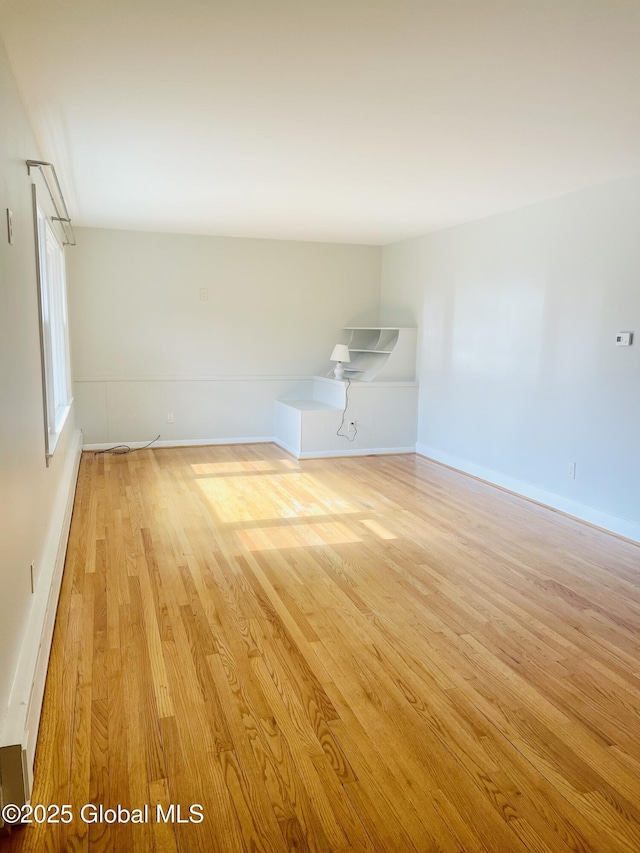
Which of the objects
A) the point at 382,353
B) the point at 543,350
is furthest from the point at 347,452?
the point at 543,350

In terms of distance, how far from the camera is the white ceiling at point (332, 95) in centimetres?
196

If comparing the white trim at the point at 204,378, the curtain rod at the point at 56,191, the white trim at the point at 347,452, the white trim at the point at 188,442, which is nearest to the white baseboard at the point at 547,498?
the white trim at the point at 347,452

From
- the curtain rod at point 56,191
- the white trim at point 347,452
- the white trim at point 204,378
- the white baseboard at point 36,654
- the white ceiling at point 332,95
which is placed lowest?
the white trim at point 347,452

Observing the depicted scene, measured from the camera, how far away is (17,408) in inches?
86.1

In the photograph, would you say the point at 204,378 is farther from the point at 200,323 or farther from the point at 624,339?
the point at 624,339

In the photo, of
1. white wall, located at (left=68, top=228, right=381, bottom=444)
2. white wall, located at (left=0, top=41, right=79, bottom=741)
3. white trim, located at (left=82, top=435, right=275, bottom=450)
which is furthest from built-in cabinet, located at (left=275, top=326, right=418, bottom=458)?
white wall, located at (left=0, top=41, right=79, bottom=741)

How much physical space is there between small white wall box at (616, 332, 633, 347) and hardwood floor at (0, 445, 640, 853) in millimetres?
1252

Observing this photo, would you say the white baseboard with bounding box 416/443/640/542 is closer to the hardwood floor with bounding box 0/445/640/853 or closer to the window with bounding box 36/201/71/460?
the hardwood floor with bounding box 0/445/640/853

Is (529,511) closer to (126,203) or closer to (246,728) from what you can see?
(246,728)

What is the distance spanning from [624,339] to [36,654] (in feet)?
12.1

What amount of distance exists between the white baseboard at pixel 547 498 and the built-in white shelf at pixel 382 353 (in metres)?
0.95

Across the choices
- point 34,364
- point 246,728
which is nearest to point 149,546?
point 34,364

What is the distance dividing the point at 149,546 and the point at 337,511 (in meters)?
1.41

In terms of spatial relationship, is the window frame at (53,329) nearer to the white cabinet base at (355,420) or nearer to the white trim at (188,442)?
the white trim at (188,442)
